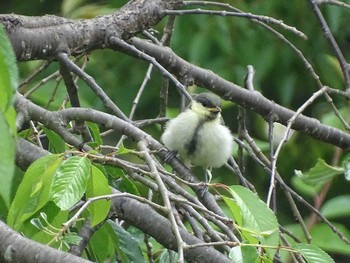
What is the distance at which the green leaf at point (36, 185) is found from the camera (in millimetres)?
1306

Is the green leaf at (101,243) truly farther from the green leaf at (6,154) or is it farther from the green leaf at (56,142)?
the green leaf at (6,154)

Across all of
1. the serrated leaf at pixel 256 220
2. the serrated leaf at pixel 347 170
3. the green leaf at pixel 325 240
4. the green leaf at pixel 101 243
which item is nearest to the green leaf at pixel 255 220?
the serrated leaf at pixel 256 220

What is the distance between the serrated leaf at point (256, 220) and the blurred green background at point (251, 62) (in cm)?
252

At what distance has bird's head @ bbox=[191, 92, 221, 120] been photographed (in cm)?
273

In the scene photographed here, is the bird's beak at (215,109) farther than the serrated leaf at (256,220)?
Yes

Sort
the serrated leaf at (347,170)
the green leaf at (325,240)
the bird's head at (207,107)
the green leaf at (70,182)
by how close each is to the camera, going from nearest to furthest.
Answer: the green leaf at (70,182)
the serrated leaf at (347,170)
the bird's head at (207,107)
the green leaf at (325,240)

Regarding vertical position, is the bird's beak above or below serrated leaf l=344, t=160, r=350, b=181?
below

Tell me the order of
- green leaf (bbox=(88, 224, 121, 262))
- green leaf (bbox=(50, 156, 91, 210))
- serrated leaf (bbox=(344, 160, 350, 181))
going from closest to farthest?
green leaf (bbox=(50, 156, 91, 210)), green leaf (bbox=(88, 224, 121, 262)), serrated leaf (bbox=(344, 160, 350, 181))

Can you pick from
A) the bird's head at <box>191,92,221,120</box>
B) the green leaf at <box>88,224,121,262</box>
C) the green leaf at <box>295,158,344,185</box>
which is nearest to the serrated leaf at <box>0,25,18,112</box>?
the green leaf at <box>88,224,121,262</box>

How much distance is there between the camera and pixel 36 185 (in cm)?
132

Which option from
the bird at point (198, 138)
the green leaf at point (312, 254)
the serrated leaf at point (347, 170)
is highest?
the green leaf at point (312, 254)

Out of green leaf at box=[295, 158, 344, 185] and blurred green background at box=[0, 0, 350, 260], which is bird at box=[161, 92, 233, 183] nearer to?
green leaf at box=[295, 158, 344, 185]

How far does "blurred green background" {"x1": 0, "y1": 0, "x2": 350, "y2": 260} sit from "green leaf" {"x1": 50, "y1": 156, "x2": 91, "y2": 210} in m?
2.64

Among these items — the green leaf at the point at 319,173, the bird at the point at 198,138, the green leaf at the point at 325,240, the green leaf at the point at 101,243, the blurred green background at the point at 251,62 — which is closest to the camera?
the green leaf at the point at 101,243
